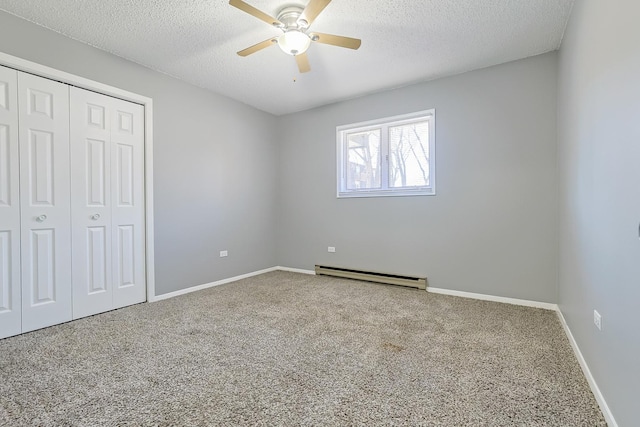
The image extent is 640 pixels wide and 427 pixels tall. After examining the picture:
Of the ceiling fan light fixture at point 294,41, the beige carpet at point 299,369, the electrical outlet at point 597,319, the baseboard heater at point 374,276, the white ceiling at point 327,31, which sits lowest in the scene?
the beige carpet at point 299,369

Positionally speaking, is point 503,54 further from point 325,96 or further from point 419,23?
point 325,96

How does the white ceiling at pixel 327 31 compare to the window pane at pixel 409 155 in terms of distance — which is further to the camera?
the window pane at pixel 409 155

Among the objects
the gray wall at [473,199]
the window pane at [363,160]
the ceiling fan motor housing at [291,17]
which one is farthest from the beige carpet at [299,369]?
the ceiling fan motor housing at [291,17]

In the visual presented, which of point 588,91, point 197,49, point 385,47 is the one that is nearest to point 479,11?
point 385,47

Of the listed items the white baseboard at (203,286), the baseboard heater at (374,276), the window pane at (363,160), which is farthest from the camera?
the window pane at (363,160)

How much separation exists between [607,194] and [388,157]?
2675 mm

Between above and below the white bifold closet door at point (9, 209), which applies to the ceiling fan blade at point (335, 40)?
above

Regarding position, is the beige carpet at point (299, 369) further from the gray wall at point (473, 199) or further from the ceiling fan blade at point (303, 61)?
the ceiling fan blade at point (303, 61)

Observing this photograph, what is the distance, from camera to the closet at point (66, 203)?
236 centimetres

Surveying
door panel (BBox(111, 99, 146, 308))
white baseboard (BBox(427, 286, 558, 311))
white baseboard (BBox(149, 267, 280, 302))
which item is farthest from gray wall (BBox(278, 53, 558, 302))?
door panel (BBox(111, 99, 146, 308))

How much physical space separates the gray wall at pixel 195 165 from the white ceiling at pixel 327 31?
0.17m

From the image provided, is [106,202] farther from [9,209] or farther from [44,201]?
[9,209]

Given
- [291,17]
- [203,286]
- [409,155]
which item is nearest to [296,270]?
[203,286]

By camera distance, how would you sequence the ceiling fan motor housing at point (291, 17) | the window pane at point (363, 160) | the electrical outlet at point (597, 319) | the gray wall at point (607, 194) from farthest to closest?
the window pane at point (363, 160) → the ceiling fan motor housing at point (291, 17) → the electrical outlet at point (597, 319) → the gray wall at point (607, 194)
